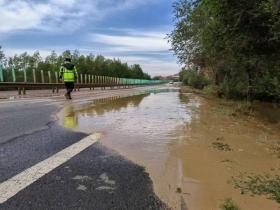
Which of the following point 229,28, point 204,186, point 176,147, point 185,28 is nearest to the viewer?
point 204,186

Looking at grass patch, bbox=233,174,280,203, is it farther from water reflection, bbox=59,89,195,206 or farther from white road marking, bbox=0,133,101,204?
white road marking, bbox=0,133,101,204

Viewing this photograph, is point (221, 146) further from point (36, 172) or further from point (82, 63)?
point (82, 63)

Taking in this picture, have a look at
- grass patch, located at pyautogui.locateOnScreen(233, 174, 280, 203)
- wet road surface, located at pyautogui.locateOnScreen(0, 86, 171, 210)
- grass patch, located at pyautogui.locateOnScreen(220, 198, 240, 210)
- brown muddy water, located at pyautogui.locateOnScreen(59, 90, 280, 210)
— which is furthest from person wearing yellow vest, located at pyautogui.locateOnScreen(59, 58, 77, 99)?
grass patch, located at pyautogui.locateOnScreen(220, 198, 240, 210)

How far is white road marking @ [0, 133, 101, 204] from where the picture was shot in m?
3.78

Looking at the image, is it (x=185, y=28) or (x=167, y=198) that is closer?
(x=167, y=198)

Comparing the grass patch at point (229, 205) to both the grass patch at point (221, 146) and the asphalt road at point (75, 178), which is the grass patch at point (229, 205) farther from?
the grass patch at point (221, 146)

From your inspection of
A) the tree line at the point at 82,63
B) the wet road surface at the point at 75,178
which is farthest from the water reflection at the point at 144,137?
the tree line at the point at 82,63

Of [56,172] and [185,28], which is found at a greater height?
[185,28]

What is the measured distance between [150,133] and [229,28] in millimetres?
7025

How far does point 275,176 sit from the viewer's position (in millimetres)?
4727

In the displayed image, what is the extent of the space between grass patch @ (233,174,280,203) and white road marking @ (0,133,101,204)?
83.6 inches

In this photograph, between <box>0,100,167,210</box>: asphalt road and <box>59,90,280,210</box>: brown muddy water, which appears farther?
<box>59,90,280,210</box>: brown muddy water

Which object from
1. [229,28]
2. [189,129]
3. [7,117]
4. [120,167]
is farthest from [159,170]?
[229,28]

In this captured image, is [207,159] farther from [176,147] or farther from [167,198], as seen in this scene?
[167,198]
